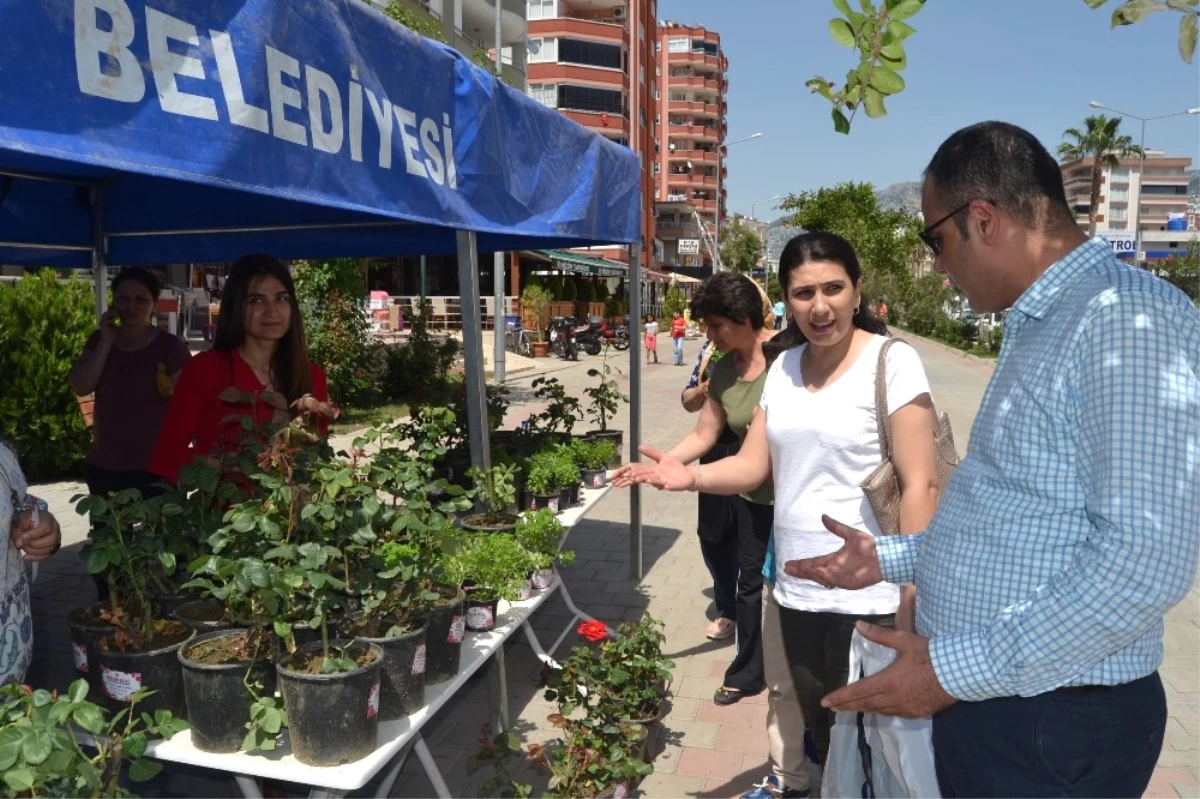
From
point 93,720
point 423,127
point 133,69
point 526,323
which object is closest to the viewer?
point 93,720

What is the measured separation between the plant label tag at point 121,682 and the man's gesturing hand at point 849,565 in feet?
5.26

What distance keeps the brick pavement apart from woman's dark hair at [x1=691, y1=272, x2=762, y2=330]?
1750 millimetres

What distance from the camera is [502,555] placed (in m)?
3.25

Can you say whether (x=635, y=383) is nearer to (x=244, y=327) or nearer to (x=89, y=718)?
(x=244, y=327)

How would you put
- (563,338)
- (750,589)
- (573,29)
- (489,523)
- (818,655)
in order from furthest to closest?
(573,29) → (563,338) → (750,589) → (489,523) → (818,655)

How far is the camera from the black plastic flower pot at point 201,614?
91.5 inches

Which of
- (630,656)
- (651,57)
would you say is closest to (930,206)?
(630,656)

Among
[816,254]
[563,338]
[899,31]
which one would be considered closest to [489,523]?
[816,254]

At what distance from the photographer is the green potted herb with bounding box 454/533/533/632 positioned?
3061mm

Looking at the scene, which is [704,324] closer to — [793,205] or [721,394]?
[721,394]

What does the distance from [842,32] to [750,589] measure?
110 inches

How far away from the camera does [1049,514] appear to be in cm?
143

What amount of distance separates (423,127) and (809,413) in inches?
62.8

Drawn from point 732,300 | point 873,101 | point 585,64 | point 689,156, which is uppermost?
point 585,64
